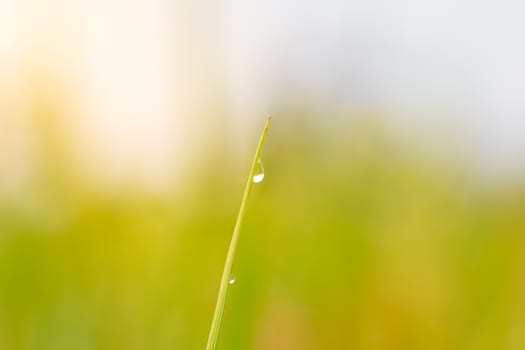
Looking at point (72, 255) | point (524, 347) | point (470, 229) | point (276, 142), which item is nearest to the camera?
point (524, 347)

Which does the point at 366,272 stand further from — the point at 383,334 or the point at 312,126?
the point at 312,126

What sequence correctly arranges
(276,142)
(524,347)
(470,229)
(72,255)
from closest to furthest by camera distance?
(524,347), (72,255), (470,229), (276,142)

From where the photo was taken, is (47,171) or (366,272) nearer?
(366,272)

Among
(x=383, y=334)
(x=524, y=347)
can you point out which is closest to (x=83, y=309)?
(x=383, y=334)

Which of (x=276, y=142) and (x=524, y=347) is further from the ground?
(x=276, y=142)

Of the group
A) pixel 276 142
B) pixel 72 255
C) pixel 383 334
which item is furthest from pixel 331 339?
pixel 276 142

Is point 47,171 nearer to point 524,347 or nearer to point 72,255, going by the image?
point 72,255

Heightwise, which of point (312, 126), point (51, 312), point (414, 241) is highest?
point (312, 126)
